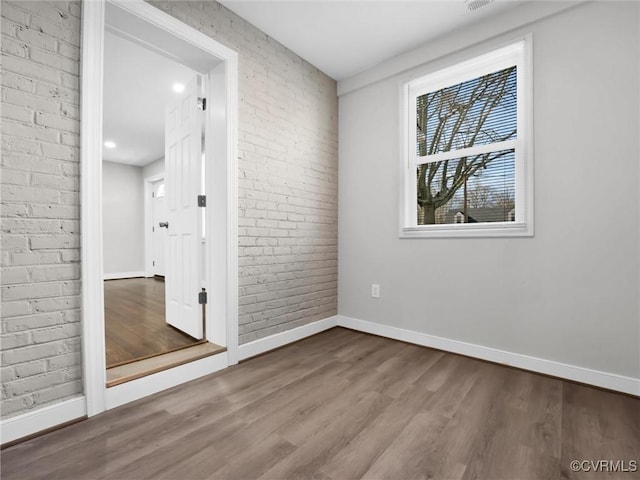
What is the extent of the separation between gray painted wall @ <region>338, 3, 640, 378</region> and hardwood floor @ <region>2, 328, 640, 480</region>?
321mm

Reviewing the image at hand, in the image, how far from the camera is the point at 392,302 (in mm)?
2822

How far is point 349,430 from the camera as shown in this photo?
4.81 ft

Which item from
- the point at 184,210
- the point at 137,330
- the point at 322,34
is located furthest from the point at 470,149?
the point at 137,330

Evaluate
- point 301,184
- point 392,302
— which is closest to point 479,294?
point 392,302

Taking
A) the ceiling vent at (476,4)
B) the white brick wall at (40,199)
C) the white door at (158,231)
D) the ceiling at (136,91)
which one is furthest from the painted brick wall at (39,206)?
the white door at (158,231)

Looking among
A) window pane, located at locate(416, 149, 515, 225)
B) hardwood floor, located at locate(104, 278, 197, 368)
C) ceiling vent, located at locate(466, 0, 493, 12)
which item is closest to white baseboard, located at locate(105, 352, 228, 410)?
hardwood floor, located at locate(104, 278, 197, 368)

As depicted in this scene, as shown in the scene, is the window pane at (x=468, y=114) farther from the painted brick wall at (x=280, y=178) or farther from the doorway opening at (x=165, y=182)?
the doorway opening at (x=165, y=182)

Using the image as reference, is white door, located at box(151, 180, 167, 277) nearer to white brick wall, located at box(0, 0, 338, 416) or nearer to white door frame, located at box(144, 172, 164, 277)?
white door frame, located at box(144, 172, 164, 277)

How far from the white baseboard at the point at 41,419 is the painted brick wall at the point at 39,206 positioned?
0.03 m

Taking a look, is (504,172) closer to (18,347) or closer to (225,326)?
(225,326)

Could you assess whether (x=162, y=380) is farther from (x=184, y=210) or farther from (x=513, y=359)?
(x=513, y=359)

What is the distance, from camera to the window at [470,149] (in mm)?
2238

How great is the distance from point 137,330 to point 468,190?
9.98 feet

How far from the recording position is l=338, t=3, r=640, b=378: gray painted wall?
183 cm
